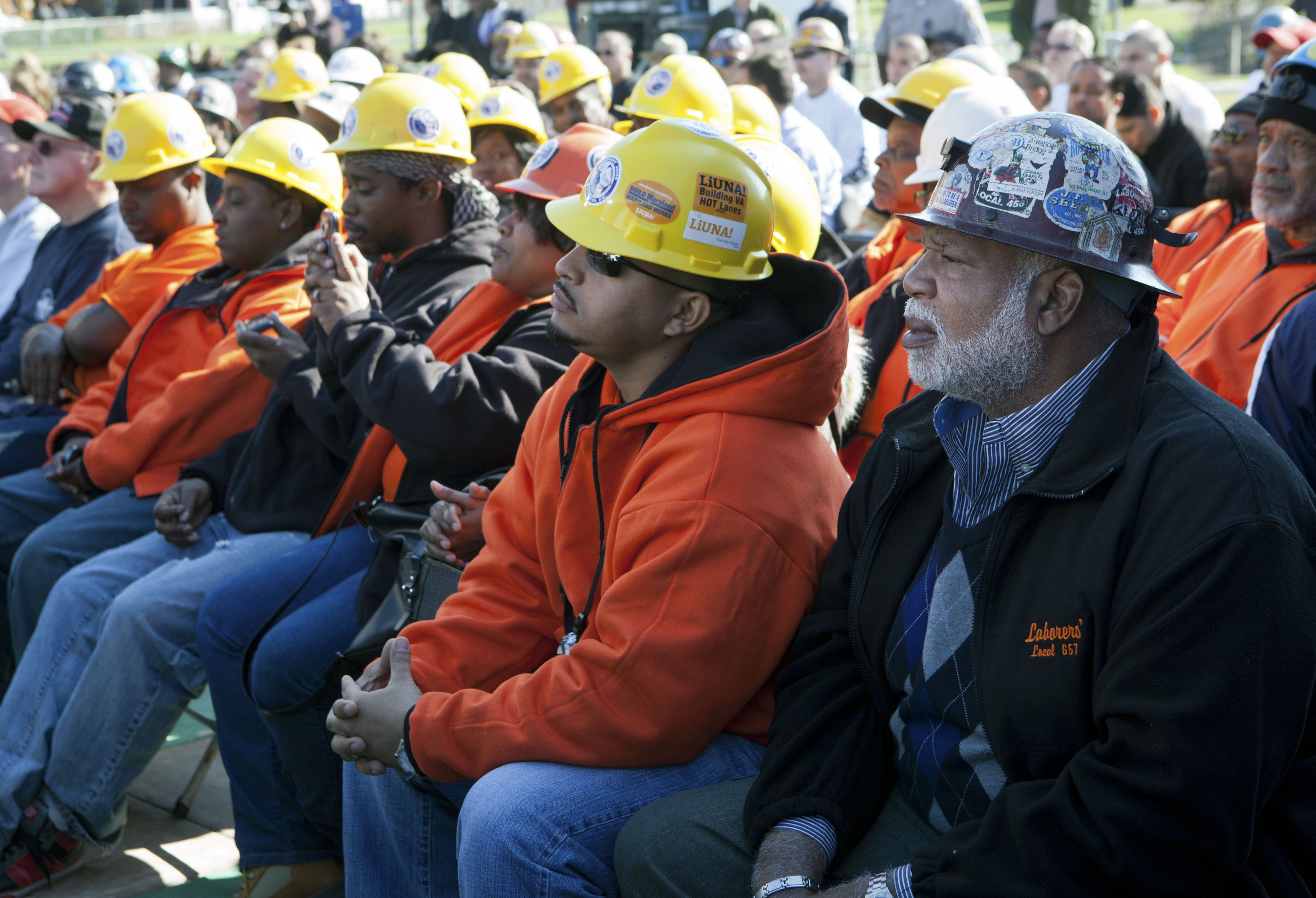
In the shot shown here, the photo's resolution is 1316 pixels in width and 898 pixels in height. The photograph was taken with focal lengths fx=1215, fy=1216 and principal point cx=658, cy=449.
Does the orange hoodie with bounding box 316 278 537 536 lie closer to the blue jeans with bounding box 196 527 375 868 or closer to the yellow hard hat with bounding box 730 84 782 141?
the blue jeans with bounding box 196 527 375 868

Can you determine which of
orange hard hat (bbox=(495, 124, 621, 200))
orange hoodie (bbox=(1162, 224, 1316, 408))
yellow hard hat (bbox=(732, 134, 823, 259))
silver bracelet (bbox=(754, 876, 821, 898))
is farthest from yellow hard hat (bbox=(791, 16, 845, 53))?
silver bracelet (bbox=(754, 876, 821, 898))

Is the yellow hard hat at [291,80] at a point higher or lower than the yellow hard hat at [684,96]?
lower

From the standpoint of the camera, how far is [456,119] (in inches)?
161

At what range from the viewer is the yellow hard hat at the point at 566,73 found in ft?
25.2

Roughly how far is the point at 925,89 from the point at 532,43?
6.02 m

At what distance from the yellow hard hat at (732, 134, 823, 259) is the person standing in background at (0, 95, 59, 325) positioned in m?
3.92

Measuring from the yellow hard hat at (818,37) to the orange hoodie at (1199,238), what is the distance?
505 centimetres

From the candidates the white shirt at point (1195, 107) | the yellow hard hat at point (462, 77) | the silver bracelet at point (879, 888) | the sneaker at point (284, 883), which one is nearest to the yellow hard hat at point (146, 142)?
the yellow hard hat at point (462, 77)

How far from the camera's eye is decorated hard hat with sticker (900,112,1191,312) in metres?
1.92

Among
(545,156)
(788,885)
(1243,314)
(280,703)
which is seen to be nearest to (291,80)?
(545,156)

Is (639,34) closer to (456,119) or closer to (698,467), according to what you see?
(456,119)

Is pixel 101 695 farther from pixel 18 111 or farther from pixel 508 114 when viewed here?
pixel 18 111

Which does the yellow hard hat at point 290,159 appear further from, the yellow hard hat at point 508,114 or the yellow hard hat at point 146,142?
the yellow hard hat at point 508,114

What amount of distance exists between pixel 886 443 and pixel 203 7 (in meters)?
43.0
